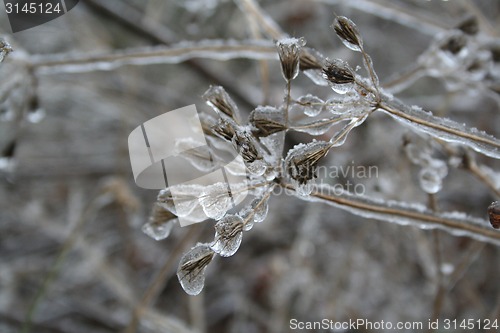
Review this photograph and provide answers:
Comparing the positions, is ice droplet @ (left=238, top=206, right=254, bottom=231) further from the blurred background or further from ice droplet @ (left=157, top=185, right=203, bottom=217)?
the blurred background

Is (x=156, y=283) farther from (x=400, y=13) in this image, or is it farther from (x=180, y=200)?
(x=400, y=13)

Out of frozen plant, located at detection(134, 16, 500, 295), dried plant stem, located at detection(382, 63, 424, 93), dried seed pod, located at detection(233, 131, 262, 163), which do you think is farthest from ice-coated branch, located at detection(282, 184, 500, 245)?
dried plant stem, located at detection(382, 63, 424, 93)

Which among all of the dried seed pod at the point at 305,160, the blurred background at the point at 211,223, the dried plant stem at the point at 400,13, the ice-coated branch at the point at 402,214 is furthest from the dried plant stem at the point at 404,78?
the dried seed pod at the point at 305,160

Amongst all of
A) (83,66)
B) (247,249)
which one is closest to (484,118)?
(247,249)

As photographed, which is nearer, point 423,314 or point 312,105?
point 312,105

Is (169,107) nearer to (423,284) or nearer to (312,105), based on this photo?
(423,284)
